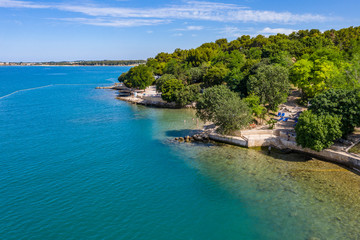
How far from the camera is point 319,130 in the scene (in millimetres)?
37406

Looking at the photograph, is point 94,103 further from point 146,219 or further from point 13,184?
point 146,219

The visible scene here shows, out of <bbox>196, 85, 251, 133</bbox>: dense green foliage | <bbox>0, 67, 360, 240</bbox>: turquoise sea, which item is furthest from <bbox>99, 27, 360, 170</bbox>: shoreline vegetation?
<bbox>0, 67, 360, 240</bbox>: turquoise sea

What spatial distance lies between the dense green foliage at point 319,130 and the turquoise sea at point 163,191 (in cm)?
319

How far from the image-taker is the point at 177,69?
353ft

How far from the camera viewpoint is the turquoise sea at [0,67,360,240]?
24969 mm

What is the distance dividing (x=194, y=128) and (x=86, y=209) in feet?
110

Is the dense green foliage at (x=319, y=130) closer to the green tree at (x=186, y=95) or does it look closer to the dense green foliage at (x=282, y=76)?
the dense green foliage at (x=282, y=76)

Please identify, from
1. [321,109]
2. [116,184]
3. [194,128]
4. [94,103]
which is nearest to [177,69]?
[94,103]

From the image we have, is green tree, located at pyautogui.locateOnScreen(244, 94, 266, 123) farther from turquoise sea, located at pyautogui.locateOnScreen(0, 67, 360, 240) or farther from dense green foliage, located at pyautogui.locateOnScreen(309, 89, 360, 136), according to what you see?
dense green foliage, located at pyautogui.locateOnScreen(309, 89, 360, 136)

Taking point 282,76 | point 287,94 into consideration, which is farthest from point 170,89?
point 282,76

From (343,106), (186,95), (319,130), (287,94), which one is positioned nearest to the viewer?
(319,130)

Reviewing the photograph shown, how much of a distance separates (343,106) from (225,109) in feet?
62.7

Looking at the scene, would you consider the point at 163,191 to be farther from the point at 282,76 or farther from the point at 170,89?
the point at 170,89

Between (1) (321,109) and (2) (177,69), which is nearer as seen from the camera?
(1) (321,109)
